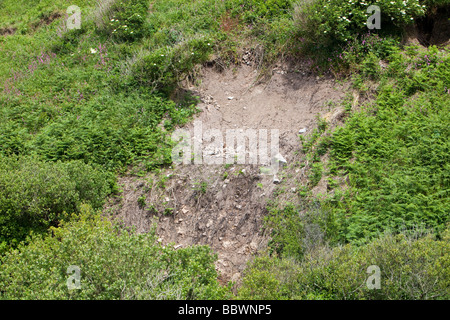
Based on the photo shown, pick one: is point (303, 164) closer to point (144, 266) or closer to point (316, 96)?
point (316, 96)

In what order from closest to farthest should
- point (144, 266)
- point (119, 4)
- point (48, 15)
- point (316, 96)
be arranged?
point (144, 266) < point (316, 96) < point (119, 4) < point (48, 15)

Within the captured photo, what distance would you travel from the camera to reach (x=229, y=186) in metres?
8.04

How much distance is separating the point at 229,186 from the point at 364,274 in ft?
11.8

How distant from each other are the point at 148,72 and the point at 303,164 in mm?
4915

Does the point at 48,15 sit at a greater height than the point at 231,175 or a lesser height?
greater

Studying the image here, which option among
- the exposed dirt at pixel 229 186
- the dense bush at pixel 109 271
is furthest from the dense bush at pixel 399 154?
the dense bush at pixel 109 271

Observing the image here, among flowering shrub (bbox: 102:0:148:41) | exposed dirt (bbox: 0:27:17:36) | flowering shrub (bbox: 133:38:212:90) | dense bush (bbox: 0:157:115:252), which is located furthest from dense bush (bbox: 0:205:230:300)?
exposed dirt (bbox: 0:27:17:36)

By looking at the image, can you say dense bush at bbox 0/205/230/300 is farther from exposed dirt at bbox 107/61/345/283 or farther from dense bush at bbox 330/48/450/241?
dense bush at bbox 330/48/450/241

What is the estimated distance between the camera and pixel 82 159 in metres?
8.64

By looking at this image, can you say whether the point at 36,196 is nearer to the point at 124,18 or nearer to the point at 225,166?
the point at 225,166

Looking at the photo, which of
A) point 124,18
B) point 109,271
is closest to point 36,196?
point 109,271

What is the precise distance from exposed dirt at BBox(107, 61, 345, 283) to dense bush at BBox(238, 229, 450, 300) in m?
1.62

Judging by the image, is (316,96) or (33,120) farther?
(33,120)
